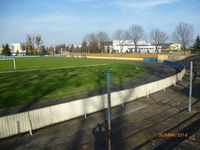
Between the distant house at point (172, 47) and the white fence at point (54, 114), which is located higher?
the distant house at point (172, 47)

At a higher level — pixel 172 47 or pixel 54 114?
pixel 172 47

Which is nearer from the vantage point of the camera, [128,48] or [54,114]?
[54,114]

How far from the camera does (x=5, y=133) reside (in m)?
10.6

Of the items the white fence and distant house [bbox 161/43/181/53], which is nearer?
the white fence

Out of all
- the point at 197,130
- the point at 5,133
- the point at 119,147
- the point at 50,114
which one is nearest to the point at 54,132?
the point at 50,114
